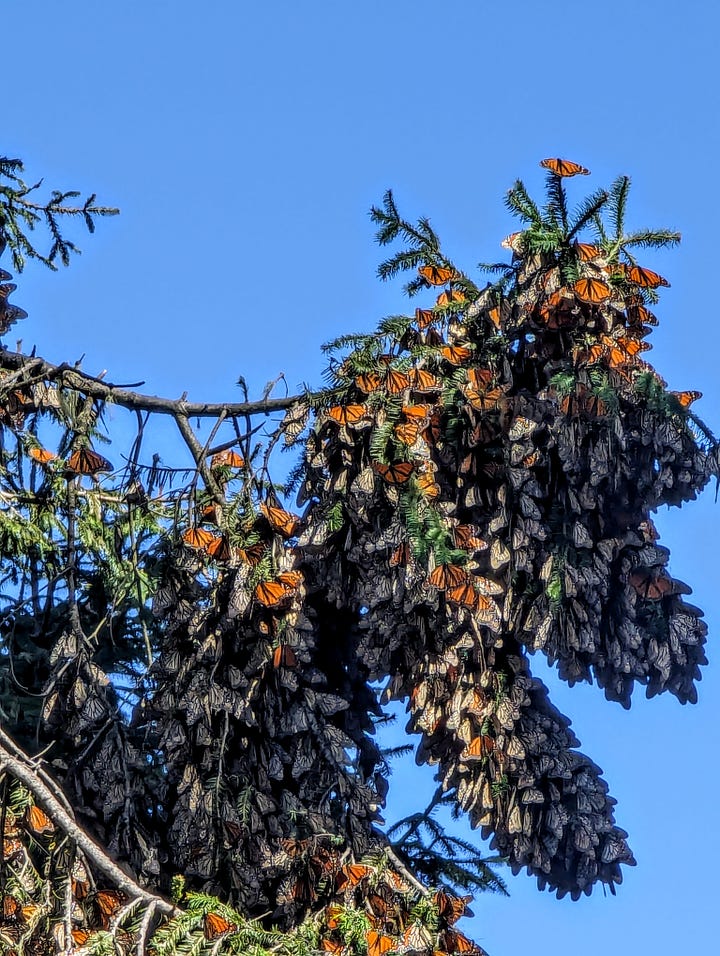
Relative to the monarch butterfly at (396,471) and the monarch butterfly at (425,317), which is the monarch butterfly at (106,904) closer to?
the monarch butterfly at (396,471)

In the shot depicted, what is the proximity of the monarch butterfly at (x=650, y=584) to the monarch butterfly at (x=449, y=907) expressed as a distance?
1286mm

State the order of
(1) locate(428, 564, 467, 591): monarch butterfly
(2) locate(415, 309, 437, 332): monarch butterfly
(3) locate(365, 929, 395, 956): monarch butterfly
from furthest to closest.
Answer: (2) locate(415, 309, 437, 332): monarch butterfly < (1) locate(428, 564, 467, 591): monarch butterfly < (3) locate(365, 929, 395, 956): monarch butterfly

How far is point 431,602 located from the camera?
18.0ft

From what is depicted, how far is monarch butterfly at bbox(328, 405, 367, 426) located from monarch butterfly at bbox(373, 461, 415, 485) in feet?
0.69

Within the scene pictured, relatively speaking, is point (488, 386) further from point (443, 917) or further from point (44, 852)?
point (44, 852)

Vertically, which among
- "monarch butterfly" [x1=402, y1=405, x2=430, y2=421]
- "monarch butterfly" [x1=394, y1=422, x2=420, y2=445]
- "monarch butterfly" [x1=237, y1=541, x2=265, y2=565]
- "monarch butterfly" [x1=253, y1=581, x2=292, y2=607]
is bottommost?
"monarch butterfly" [x1=253, y1=581, x2=292, y2=607]

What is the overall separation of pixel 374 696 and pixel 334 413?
117 centimetres

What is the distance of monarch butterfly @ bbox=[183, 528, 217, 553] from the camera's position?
226 inches

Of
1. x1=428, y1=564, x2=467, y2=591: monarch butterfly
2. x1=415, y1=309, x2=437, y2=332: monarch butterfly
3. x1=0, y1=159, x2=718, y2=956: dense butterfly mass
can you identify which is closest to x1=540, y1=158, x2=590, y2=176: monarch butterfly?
x1=0, y1=159, x2=718, y2=956: dense butterfly mass

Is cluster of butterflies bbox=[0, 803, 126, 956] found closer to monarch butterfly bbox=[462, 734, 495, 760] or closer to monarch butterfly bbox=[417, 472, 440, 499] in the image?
monarch butterfly bbox=[462, 734, 495, 760]

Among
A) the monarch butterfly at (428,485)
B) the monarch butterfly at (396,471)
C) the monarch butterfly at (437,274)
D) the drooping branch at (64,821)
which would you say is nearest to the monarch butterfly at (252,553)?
the monarch butterfly at (396,471)

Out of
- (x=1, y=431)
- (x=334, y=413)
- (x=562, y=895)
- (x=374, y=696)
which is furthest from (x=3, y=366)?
(x=562, y=895)

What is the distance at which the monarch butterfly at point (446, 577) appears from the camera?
5406mm

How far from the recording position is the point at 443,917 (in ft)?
17.2
